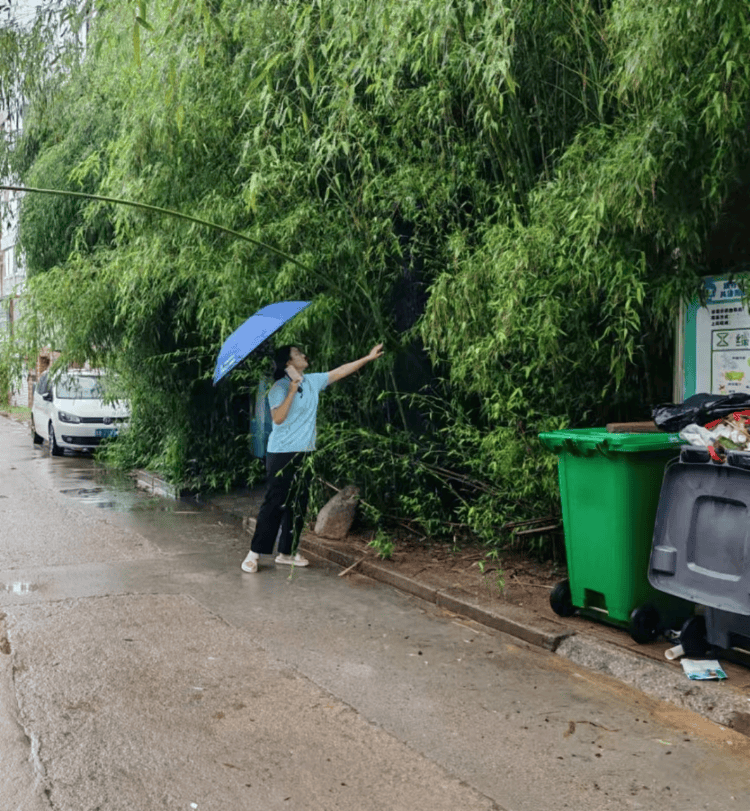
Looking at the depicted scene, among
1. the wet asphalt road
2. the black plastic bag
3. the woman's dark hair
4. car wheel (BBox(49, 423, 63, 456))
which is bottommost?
car wheel (BBox(49, 423, 63, 456))

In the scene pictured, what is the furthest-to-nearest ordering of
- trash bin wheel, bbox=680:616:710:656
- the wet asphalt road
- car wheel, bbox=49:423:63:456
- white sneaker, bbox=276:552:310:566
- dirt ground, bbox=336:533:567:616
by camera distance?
1. car wheel, bbox=49:423:63:456
2. white sneaker, bbox=276:552:310:566
3. dirt ground, bbox=336:533:567:616
4. trash bin wheel, bbox=680:616:710:656
5. the wet asphalt road

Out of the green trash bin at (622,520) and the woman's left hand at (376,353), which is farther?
the woman's left hand at (376,353)

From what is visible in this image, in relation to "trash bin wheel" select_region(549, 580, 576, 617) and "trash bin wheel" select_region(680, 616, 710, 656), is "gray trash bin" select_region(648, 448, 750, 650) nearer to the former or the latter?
"trash bin wheel" select_region(680, 616, 710, 656)

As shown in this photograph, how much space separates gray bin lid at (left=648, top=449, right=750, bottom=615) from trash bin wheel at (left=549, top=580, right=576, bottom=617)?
0.91 metres

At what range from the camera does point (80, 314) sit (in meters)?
11.2

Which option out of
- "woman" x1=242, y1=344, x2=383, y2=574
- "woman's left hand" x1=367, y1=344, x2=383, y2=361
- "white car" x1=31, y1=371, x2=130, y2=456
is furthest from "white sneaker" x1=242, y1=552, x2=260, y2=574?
"white car" x1=31, y1=371, x2=130, y2=456

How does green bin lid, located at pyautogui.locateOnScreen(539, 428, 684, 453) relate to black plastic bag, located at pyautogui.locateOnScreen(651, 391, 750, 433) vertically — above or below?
below

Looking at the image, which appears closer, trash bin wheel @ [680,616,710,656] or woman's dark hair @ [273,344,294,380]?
trash bin wheel @ [680,616,710,656]

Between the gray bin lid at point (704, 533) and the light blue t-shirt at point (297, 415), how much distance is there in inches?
131

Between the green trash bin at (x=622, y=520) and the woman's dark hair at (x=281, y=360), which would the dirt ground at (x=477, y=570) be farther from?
the woman's dark hair at (x=281, y=360)

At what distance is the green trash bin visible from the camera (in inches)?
Result: 222

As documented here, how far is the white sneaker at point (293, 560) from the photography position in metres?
8.24

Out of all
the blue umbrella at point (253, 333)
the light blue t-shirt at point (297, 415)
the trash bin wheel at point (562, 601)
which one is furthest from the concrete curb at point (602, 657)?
the blue umbrella at point (253, 333)

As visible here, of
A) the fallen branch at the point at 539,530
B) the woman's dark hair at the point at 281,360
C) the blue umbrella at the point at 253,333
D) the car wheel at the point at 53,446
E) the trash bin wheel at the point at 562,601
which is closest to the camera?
the trash bin wheel at the point at 562,601
